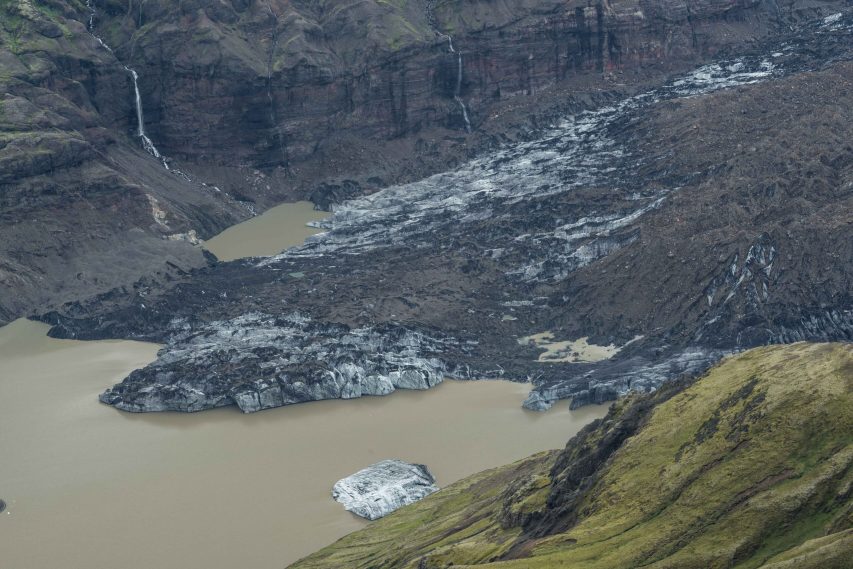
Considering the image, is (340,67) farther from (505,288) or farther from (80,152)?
(505,288)

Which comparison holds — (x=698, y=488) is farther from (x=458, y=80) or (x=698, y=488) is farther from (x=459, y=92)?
(x=458, y=80)

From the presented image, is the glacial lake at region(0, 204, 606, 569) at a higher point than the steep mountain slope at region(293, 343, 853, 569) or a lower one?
lower

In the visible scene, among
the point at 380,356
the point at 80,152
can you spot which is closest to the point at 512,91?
the point at 80,152

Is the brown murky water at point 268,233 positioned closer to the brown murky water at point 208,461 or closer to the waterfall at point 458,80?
the waterfall at point 458,80

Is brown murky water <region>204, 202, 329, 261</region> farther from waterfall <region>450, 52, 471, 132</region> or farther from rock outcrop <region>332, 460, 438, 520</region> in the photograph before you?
rock outcrop <region>332, 460, 438, 520</region>

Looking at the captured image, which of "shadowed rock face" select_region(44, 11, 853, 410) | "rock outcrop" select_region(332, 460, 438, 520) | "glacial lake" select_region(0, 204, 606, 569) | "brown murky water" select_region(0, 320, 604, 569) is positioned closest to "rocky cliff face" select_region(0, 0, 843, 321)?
"shadowed rock face" select_region(44, 11, 853, 410)

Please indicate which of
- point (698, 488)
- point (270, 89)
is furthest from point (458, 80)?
point (698, 488)
